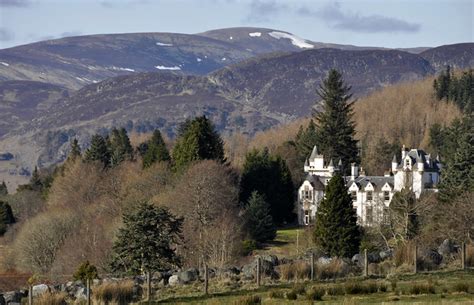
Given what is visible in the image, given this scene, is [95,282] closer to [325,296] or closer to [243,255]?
[325,296]

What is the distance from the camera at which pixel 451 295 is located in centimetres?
2377

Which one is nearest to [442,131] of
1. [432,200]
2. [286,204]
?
[286,204]

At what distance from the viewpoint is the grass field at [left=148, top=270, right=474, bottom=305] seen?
2336cm

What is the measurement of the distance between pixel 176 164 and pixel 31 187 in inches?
1189

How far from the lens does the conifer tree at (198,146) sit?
7850 cm

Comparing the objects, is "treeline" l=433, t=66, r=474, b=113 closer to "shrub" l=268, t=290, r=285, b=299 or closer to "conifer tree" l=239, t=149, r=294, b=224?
"conifer tree" l=239, t=149, r=294, b=224

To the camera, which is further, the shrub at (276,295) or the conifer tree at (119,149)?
the conifer tree at (119,149)

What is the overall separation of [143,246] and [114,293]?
19.6 meters

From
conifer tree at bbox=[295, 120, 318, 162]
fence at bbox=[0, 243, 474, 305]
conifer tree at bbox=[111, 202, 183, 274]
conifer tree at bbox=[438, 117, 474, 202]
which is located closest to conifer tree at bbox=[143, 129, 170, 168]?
conifer tree at bbox=[295, 120, 318, 162]

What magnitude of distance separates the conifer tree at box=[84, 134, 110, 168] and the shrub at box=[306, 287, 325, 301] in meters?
72.4

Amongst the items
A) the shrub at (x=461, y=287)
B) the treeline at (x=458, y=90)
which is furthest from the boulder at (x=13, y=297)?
the treeline at (x=458, y=90)

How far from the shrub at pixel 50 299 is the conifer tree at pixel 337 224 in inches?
1244

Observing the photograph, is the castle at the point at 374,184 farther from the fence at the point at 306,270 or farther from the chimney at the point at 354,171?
the fence at the point at 306,270

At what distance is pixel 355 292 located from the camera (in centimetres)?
2508
